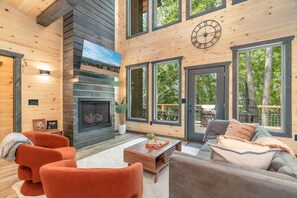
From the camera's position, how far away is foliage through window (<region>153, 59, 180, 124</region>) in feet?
16.0

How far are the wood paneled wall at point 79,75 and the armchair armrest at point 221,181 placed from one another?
310cm

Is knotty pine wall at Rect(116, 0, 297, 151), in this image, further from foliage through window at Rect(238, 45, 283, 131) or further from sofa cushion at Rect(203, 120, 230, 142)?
sofa cushion at Rect(203, 120, 230, 142)

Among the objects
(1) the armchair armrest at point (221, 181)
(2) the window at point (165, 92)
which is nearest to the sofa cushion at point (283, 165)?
(1) the armchair armrest at point (221, 181)

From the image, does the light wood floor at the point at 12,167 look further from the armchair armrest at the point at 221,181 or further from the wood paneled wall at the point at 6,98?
the armchair armrest at the point at 221,181

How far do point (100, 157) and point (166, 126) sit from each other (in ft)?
7.36

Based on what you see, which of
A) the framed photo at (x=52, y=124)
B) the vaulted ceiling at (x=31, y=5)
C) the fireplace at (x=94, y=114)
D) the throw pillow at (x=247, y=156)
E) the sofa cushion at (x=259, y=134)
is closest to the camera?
the throw pillow at (x=247, y=156)

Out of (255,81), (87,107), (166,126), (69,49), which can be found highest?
(69,49)

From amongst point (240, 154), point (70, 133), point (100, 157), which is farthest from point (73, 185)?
point (70, 133)

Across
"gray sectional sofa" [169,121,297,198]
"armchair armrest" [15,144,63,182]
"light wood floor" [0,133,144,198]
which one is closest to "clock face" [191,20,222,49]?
"gray sectional sofa" [169,121,297,198]

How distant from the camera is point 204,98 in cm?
419

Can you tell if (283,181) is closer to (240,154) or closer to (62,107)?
(240,154)

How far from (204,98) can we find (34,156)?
382cm

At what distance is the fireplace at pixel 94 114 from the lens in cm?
389

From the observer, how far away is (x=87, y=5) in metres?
4.06
